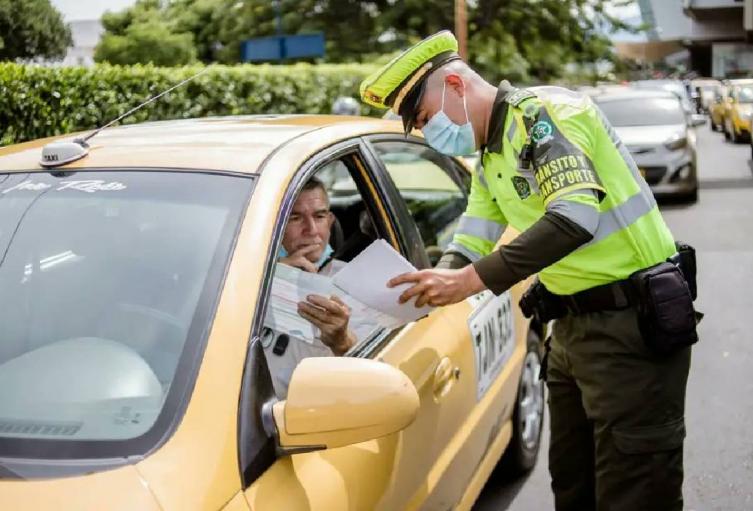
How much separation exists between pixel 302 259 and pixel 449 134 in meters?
0.67

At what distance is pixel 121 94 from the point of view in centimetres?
1066

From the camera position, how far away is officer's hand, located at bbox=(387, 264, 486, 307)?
2.32m

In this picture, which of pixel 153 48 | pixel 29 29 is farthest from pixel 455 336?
pixel 153 48

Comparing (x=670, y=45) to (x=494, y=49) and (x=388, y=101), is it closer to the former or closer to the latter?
(x=494, y=49)

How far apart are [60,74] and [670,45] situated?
7804 cm

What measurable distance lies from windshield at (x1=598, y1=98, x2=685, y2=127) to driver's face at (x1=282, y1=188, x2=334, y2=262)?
994 centimetres

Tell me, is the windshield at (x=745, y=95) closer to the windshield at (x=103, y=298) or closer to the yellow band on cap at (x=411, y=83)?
the yellow band on cap at (x=411, y=83)

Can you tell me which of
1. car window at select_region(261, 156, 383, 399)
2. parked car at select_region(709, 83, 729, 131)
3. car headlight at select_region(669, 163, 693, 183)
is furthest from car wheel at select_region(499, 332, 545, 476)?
parked car at select_region(709, 83, 729, 131)

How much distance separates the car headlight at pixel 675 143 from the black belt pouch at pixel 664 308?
972 cm

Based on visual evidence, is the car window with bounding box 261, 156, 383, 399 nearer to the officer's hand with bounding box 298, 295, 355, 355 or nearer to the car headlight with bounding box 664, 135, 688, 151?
the officer's hand with bounding box 298, 295, 355, 355

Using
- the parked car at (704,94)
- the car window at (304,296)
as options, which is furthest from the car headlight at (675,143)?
the parked car at (704,94)

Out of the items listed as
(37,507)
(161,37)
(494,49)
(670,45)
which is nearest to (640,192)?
(37,507)

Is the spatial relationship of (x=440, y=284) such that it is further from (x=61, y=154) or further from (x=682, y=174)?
(x=682, y=174)

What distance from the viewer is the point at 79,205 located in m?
2.20
